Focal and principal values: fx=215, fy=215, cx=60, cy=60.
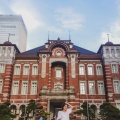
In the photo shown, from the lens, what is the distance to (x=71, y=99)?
1160 inches

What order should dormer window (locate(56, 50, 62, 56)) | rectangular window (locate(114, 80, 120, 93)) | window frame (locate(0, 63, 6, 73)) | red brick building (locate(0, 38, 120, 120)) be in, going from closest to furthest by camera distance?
red brick building (locate(0, 38, 120, 120)) → rectangular window (locate(114, 80, 120, 93)) → window frame (locate(0, 63, 6, 73)) → dormer window (locate(56, 50, 62, 56))

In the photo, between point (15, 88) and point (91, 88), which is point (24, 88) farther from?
point (91, 88)

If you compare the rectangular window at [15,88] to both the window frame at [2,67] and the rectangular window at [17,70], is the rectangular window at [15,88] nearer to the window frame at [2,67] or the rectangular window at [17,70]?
the rectangular window at [17,70]

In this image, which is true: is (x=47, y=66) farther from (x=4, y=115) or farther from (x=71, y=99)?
(x=4, y=115)

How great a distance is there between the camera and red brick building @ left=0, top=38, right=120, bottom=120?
30.7 m

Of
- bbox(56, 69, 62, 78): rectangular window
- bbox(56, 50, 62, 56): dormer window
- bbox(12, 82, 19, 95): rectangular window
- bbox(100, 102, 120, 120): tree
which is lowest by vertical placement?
bbox(100, 102, 120, 120): tree

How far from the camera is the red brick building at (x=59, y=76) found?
101 feet

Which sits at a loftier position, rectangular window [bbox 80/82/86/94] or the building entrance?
rectangular window [bbox 80/82/86/94]

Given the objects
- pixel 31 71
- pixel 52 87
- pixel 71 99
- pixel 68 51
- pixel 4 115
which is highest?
pixel 68 51

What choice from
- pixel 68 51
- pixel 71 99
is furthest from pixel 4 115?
pixel 68 51

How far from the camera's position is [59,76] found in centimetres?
3356

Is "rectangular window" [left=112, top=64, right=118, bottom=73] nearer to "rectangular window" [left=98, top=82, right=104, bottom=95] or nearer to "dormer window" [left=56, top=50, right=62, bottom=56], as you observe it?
"rectangular window" [left=98, top=82, right=104, bottom=95]

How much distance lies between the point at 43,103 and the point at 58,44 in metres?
10.1

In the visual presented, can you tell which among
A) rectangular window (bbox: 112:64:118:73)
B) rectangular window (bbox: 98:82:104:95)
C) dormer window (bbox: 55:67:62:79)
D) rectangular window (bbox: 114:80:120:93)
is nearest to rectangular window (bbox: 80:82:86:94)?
rectangular window (bbox: 98:82:104:95)
